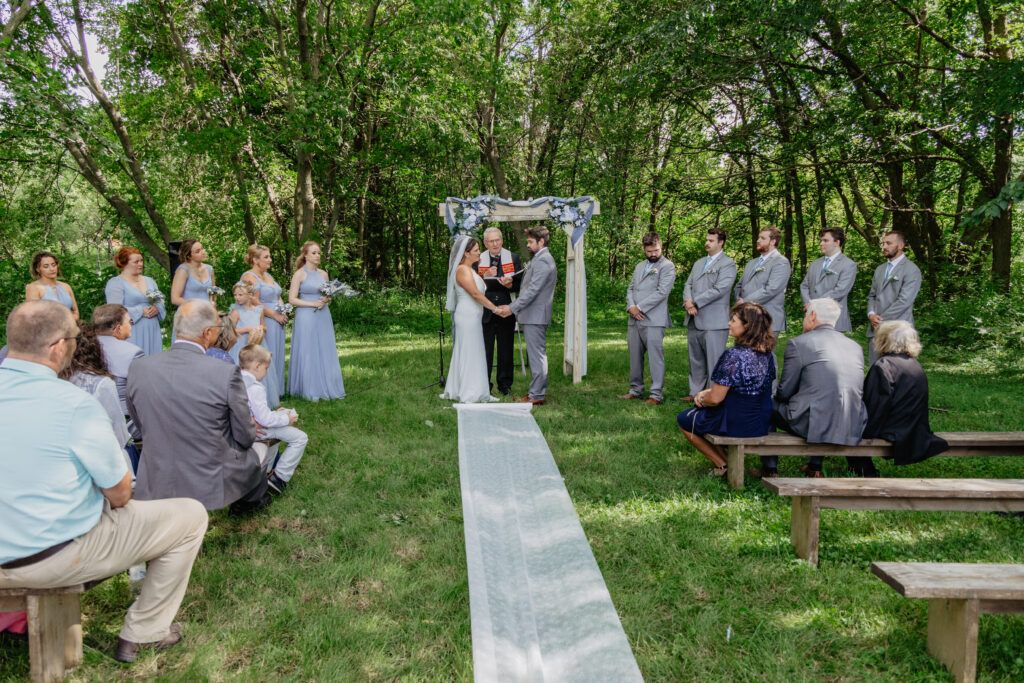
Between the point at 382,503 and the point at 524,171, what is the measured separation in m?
16.5

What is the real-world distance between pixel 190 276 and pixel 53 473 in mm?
5064

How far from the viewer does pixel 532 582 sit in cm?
359

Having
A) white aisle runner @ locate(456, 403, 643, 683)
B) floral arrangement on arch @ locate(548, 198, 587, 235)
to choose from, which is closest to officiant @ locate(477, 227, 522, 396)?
floral arrangement on arch @ locate(548, 198, 587, 235)

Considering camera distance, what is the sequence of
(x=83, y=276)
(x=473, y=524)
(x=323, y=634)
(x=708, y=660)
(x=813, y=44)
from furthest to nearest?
(x=83, y=276) → (x=813, y=44) → (x=473, y=524) → (x=323, y=634) → (x=708, y=660)

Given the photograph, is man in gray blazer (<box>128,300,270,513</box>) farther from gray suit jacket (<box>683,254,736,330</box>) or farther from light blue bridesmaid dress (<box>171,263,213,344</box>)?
gray suit jacket (<box>683,254,736,330</box>)

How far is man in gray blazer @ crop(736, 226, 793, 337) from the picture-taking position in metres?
7.30

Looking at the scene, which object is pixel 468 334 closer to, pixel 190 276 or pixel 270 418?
pixel 190 276

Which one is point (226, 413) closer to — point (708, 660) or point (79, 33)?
point (708, 660)

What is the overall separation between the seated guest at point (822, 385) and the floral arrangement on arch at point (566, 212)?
4.32 meters

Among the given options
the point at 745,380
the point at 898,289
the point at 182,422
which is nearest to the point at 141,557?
the point at 182,422

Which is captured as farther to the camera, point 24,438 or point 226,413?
point 226,413

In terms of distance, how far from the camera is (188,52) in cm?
1433

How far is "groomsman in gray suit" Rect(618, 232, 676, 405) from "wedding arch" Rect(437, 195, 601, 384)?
0.92 m

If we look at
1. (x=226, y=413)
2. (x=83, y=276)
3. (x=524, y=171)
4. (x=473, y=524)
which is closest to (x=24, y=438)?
(x=226, y=413)
